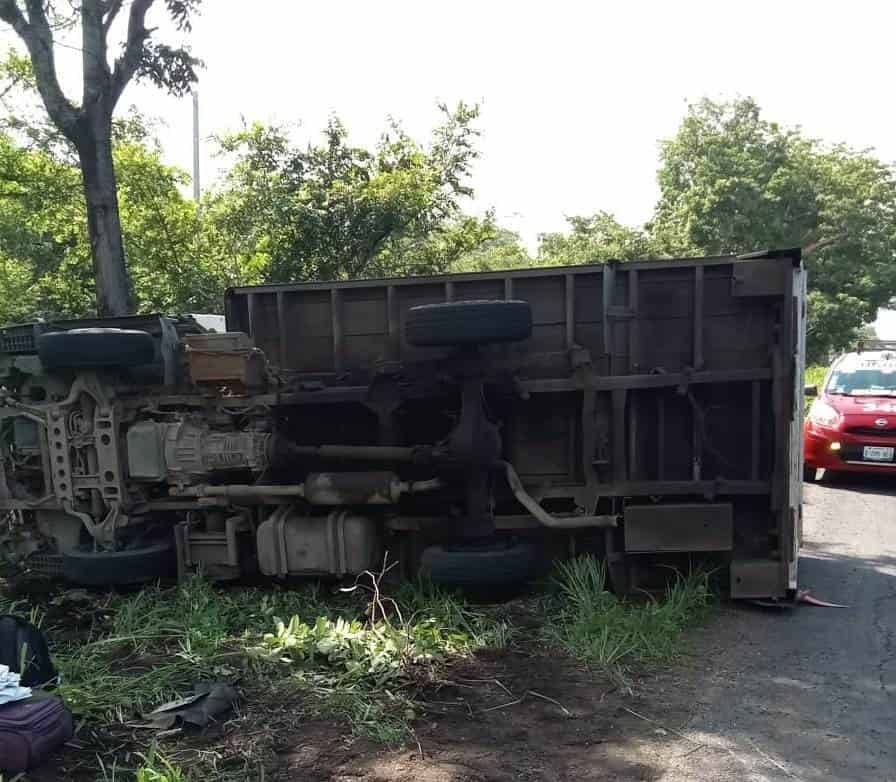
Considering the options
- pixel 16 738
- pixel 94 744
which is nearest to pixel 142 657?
pixel 94 744

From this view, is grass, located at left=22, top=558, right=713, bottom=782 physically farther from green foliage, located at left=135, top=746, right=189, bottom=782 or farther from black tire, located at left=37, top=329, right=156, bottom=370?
black tire, located at left=37, top=329, right=156, bottom=370

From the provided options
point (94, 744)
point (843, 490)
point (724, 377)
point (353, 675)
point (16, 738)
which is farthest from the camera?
point (843, 490)

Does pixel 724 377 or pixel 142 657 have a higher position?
pixel 724 377

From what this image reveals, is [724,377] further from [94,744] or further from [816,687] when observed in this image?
[94,744]

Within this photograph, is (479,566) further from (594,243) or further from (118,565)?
(594,243)

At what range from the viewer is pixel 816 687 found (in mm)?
4035

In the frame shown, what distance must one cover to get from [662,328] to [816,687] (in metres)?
2.26

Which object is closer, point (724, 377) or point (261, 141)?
point (724, 377)

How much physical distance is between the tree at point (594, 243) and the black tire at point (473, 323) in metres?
25.3

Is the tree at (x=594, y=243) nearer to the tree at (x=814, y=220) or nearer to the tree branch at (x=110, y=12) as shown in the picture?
the tree at (x=814, y=220)

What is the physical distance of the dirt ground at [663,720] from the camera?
3215mm

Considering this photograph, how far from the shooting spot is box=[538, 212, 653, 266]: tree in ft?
103

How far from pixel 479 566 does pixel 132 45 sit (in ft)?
28.2

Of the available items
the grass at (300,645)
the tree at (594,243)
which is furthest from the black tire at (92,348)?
the tree at (594,243)
